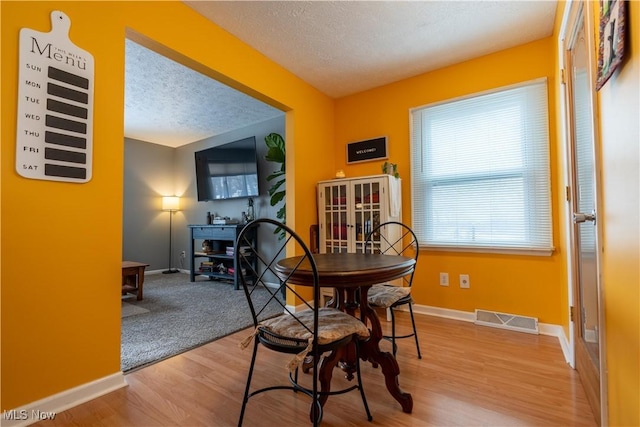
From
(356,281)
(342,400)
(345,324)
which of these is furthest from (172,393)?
(356,281)

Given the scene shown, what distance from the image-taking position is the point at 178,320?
9.25 ft

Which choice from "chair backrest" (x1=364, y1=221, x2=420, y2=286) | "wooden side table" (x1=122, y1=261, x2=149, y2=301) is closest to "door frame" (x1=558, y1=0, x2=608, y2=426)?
Answer: "chair backrest" (x1=364, y1=221, x2=420, y2=286)

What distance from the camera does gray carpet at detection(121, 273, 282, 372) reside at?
85.0 inches

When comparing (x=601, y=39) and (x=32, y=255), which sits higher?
(x=601, y=39)

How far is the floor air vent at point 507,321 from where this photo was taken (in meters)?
2.44

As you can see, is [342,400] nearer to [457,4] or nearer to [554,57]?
[457,4]

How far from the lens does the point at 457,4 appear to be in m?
2.13

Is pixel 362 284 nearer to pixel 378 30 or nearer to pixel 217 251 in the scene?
pixel 378 30

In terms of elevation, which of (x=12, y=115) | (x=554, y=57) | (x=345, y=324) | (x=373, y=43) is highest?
(x=373, y=43)

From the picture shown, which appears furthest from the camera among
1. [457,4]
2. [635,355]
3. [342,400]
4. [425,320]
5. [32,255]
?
[425,320]

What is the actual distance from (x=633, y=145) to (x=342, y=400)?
1.55m

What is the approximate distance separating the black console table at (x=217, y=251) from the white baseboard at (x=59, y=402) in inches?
104

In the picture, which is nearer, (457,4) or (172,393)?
(172,393)

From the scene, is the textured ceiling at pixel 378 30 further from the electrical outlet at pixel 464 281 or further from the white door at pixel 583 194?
the electrical outlet at pixel 464 281
